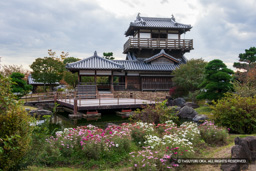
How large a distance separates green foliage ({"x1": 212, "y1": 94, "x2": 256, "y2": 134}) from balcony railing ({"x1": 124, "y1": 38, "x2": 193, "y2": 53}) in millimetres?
20812

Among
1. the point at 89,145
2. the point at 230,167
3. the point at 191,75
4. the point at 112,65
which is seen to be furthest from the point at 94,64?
the point at 230,167

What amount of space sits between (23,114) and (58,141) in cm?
254

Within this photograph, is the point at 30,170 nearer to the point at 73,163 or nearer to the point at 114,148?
the point at 73,163

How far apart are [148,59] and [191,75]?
24.4 feet

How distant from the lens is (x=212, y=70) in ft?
56.4

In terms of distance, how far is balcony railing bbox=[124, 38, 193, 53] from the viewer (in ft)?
96.4

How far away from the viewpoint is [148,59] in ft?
93.1

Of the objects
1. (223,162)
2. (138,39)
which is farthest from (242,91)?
(138,39)

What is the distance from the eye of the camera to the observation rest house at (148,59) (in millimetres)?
24989

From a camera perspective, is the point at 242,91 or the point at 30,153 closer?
the point at 30,153

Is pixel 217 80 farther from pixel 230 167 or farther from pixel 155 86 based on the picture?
pixel 230 167

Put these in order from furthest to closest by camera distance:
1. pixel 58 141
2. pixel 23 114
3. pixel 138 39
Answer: pixel 138 39
pixel 58 141
pixel 23 114

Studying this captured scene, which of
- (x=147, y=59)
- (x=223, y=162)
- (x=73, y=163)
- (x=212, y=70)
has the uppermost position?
(x=147, y=59)

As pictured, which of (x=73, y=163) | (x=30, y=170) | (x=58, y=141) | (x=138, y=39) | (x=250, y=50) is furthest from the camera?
(x=138, y=39)
